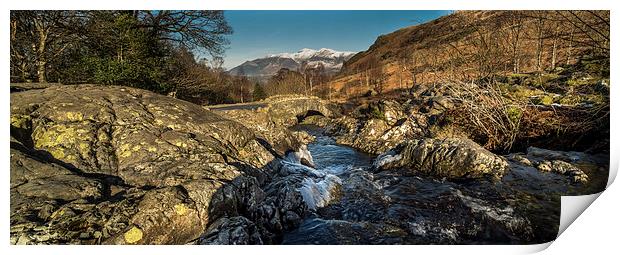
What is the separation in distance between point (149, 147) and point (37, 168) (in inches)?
48.1

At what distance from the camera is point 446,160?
7160 mm

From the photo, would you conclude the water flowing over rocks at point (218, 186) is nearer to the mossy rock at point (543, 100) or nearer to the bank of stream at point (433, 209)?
the bank of stream at point (433, 209)

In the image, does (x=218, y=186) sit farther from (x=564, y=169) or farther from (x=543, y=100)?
(x=543, y=100)

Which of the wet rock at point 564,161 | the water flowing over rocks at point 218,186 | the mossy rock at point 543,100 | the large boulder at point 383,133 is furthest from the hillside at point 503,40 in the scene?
the water flowing over rocks at point 218,186

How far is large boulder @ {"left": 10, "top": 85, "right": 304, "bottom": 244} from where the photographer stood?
126 inches

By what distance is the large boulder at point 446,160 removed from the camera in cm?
667

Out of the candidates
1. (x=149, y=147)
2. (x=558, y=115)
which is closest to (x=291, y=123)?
(x=558, y=115)

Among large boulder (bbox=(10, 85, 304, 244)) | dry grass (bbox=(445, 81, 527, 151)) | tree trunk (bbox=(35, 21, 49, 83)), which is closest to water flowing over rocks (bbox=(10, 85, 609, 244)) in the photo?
large boulder (bbox=(10, 85, 304, 244))

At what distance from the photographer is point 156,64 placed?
959cm

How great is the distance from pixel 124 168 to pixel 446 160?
6.18m

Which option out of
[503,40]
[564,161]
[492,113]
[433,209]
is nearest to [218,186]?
[433,209]

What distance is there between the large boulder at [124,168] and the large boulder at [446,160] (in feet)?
12.2

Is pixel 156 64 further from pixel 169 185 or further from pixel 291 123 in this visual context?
pixel 291 123
